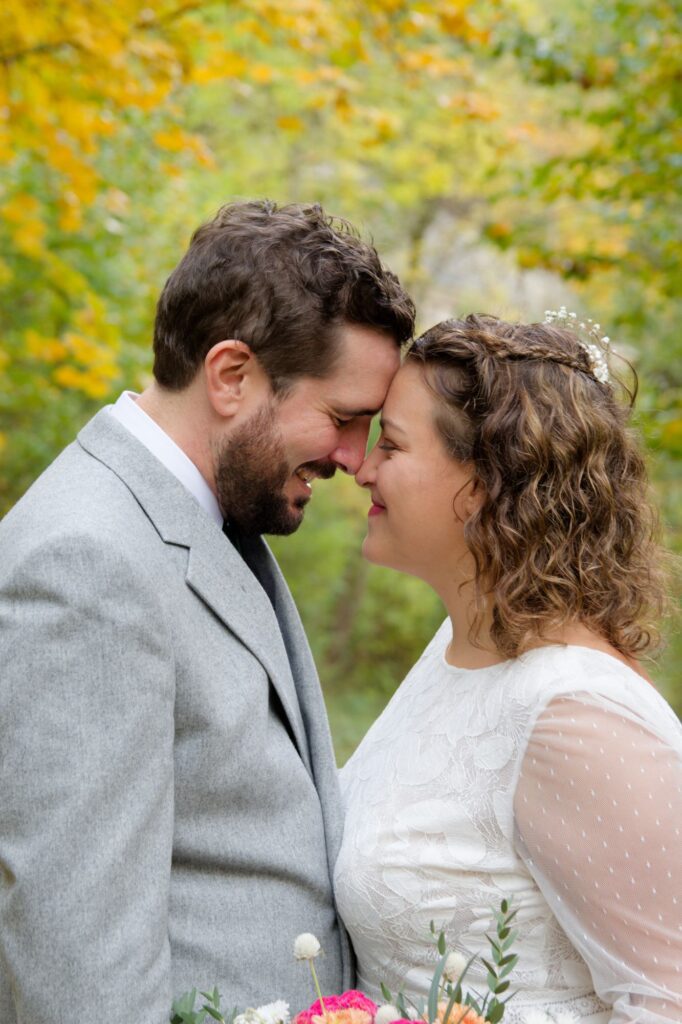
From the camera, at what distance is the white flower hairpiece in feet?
8.23

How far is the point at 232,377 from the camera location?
2.51 m

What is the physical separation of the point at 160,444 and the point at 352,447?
1.54ft

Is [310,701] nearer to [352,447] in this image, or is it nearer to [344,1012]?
[352,447]

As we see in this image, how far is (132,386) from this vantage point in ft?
24.0

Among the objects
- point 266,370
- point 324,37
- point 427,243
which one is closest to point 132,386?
point 324,37

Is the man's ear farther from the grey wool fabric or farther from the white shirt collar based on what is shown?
the grey wool fabric

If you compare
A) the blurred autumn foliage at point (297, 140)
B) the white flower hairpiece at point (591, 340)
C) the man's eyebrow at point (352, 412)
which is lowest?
the blurred autumn foliage at point (297, 140)

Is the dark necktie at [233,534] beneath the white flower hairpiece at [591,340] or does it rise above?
beneath

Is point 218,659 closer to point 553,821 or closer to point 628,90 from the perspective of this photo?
point 553,821

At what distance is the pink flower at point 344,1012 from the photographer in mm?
1554

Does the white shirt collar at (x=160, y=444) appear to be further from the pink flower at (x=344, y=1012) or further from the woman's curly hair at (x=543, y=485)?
the pink flower at (x=344, y=1012)

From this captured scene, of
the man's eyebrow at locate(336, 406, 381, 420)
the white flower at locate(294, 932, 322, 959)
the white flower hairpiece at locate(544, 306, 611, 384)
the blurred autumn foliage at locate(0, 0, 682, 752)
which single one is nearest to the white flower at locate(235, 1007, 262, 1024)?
the white flower at locate(294, 932, 322, 959)

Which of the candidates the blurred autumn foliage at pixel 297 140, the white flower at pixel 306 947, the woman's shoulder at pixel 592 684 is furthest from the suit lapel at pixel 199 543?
the blurred autumn foliage at pixel 297 140

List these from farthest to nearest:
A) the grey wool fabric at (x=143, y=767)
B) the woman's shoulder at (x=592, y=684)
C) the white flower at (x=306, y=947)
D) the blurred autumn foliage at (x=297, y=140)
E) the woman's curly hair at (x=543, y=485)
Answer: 1. the blurred autumn foliage at (x=297, y=140)
2. the woman's curly hair at (x=543, y=485)
3. the woman's shoulder at (x=592, y=684)
4. the grey wool fabric at (x=143, y=767)
5. the white flower at (x=306, y=947)
